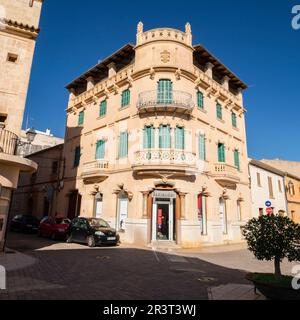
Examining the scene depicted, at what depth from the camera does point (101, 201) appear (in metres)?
19.2

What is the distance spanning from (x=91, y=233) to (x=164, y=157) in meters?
6.37

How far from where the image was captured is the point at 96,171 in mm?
18578

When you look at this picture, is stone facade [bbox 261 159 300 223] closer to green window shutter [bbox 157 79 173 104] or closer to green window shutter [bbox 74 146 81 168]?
green window shutter [bbox 157 79 173 104]

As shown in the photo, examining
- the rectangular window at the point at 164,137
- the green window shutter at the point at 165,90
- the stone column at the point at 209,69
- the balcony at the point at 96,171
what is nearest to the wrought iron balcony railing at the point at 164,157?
the rectangular window at the point at 164,137

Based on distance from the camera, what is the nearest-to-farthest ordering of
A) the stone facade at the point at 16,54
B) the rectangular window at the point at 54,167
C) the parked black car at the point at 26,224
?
the stone facade at the point at 16,54
the parked black car at the point at 26,224
the rectangular window at the point at 54,167

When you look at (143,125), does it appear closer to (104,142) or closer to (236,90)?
(104,142)

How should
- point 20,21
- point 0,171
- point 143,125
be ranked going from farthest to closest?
1. point 143,125
2. point 20,21
3. point 0,171

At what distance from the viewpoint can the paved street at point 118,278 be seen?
5738mm

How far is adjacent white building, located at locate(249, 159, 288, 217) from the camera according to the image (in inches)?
952

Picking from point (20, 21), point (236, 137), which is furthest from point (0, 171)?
point (236, 137)

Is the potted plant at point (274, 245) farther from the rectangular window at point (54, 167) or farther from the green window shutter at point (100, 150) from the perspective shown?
the rectangular window at point (54, 167)

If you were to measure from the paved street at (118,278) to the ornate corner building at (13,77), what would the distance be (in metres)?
3.47

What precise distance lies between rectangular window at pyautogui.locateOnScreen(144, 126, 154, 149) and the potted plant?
35.8 feet
